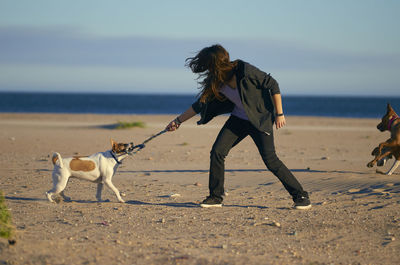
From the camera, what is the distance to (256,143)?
6.44 metres

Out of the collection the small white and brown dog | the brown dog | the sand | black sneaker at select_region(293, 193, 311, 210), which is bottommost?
the sand

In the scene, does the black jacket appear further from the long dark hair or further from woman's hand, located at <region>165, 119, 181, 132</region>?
woman's hand, located at <region>165, 119, 181, 132</region>

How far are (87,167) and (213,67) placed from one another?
228 cm

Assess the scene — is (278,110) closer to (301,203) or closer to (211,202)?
(301,203)

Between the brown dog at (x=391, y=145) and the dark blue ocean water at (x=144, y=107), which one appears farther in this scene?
the dark blue ocean water at (x=144, y=107)

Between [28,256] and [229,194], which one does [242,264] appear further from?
[229,194]

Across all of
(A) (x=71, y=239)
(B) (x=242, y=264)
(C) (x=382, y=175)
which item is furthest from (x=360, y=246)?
(C) (x=382, y=175)

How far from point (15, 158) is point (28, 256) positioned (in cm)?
811

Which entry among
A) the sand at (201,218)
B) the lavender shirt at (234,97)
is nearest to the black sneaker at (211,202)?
the sand at (201,218)

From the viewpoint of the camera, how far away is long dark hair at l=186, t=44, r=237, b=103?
608cm

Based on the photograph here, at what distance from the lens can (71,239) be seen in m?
5.11

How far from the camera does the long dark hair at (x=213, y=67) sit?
6078 mm

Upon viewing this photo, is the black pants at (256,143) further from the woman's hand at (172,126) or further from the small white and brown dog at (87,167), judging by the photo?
the small white and brown dog at (87,167)

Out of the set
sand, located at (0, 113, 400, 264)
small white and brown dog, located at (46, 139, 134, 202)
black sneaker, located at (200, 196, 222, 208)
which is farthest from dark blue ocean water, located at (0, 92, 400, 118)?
black sneaker, located at (200, 196, 222, 208)
